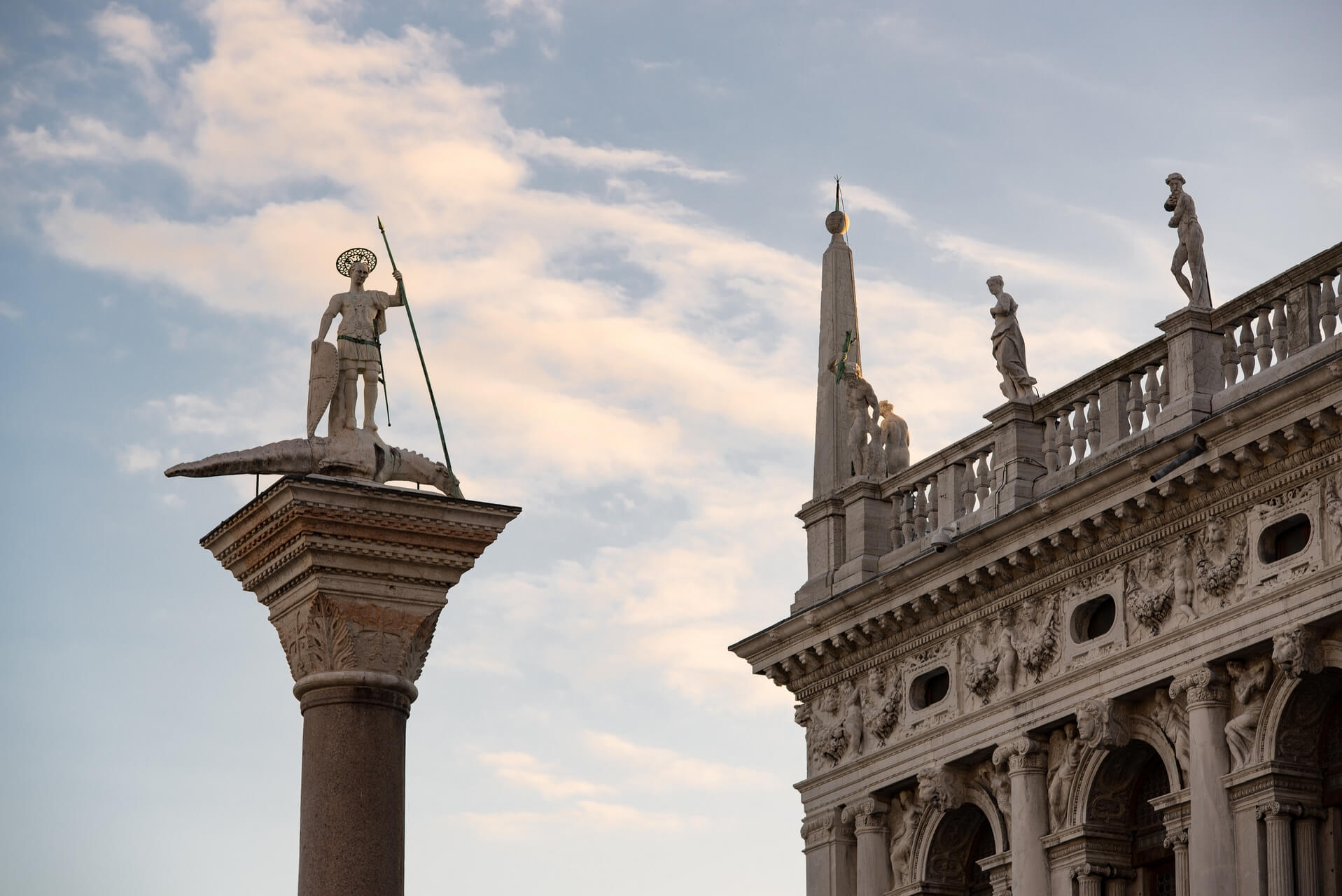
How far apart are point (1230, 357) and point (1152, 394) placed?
1042 mm

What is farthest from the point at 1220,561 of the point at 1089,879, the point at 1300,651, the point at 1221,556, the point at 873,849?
the point at 873,849

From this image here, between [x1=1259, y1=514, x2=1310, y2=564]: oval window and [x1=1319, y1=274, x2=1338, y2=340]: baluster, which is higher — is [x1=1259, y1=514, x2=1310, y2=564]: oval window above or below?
below

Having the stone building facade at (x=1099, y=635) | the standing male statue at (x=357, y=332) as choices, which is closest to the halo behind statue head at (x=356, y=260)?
the standing male statue at (x=357, y=332)

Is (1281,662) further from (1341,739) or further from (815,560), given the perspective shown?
(815,560)

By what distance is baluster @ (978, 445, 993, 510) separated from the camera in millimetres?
31594

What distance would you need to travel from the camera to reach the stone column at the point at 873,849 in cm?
3269

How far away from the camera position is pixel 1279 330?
27.6 metres

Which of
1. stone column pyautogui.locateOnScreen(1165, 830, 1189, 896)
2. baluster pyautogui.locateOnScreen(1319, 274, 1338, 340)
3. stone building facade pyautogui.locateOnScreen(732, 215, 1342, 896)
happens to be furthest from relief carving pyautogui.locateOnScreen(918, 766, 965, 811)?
baluster pyautogui.locateOnScreen(1319, 274, 1338, 340)

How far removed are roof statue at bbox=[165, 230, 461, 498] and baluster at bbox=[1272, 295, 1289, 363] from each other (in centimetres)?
968

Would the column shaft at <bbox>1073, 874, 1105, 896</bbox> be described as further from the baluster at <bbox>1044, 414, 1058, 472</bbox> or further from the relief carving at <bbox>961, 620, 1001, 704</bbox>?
the baluster at <bbox>1044, 414, 1058, 472</bbox>

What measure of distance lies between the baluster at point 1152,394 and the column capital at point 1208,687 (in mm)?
2588

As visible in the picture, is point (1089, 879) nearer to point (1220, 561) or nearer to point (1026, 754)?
point (1026, 754)

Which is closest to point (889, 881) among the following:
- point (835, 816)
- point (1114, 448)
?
point (835, 816)

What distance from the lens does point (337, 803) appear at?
18844 millimetres
